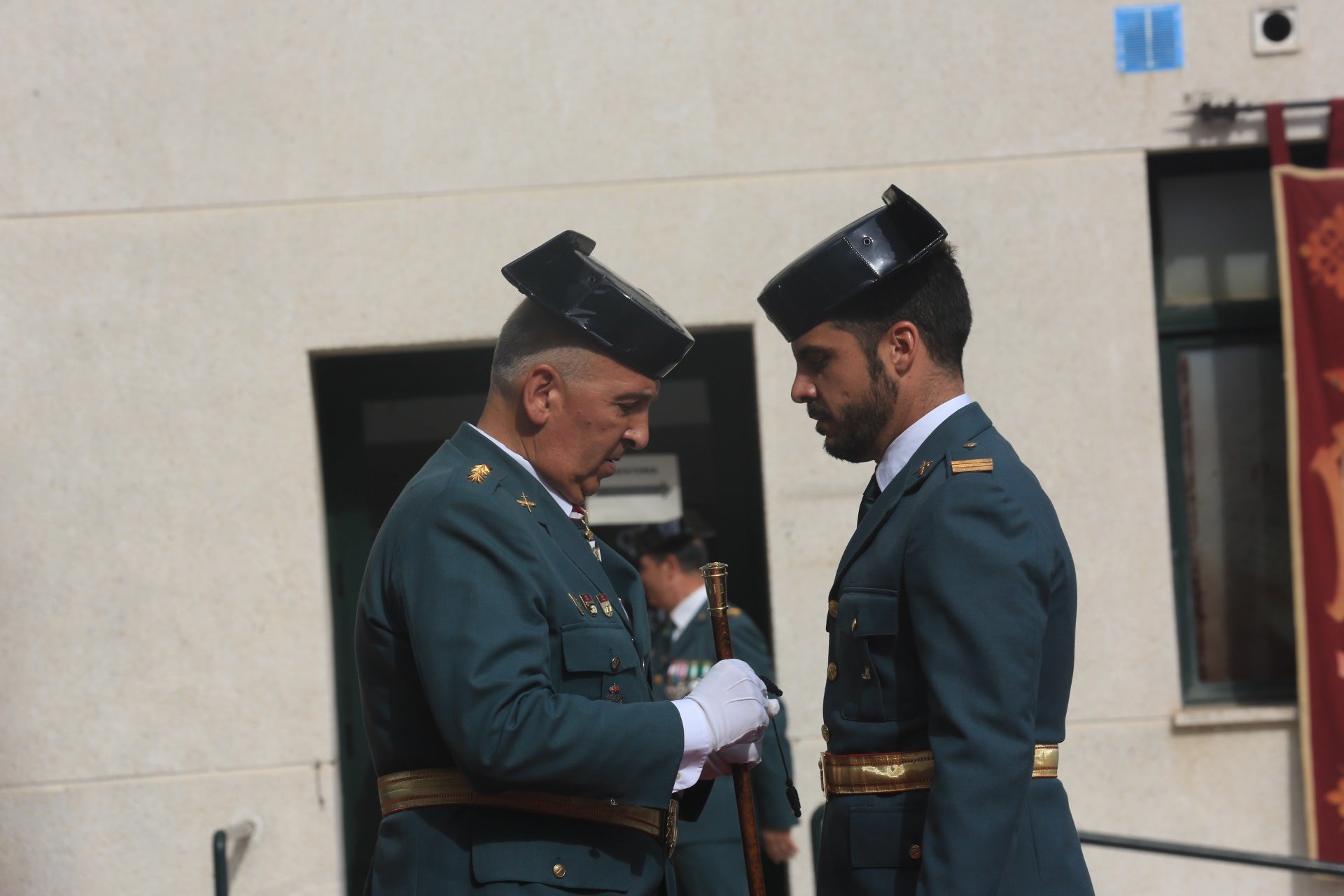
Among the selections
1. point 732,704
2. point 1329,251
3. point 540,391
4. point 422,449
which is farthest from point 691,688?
point 1329,251

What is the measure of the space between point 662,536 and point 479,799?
11.0 feet

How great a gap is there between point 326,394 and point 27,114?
1.59 m

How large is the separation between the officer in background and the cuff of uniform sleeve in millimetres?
2374

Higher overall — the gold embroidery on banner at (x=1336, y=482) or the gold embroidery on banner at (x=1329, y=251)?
the gold embroidery on banner at (x=1329, y=251)

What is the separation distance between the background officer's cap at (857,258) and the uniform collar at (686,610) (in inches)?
115

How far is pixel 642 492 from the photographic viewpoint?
5934 mm

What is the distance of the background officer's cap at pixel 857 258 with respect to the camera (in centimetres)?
277

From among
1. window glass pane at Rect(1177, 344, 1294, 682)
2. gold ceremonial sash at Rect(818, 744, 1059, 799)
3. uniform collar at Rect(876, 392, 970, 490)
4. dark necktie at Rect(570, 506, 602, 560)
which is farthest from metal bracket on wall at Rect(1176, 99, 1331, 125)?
dark necktie at Rect(570, 506, 602, 560)

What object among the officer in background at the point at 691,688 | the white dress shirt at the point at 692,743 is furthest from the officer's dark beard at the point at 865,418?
the officer in background at the point at 691,688

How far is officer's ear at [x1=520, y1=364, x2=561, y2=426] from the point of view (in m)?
2.72

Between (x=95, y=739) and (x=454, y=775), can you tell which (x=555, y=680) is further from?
(x=95, y=739)

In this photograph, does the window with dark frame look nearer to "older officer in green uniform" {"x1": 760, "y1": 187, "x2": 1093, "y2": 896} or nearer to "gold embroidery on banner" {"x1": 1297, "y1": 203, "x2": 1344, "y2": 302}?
"gold embroidery on banner" {"x1": 1297, "y1": 203, "x2": 1344, "y2": 302}

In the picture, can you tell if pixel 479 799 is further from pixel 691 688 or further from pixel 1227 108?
pixel 1227 108

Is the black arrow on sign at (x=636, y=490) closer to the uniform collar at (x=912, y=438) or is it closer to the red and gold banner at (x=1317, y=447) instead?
the red and gold banner at (x=1317, y=447)
